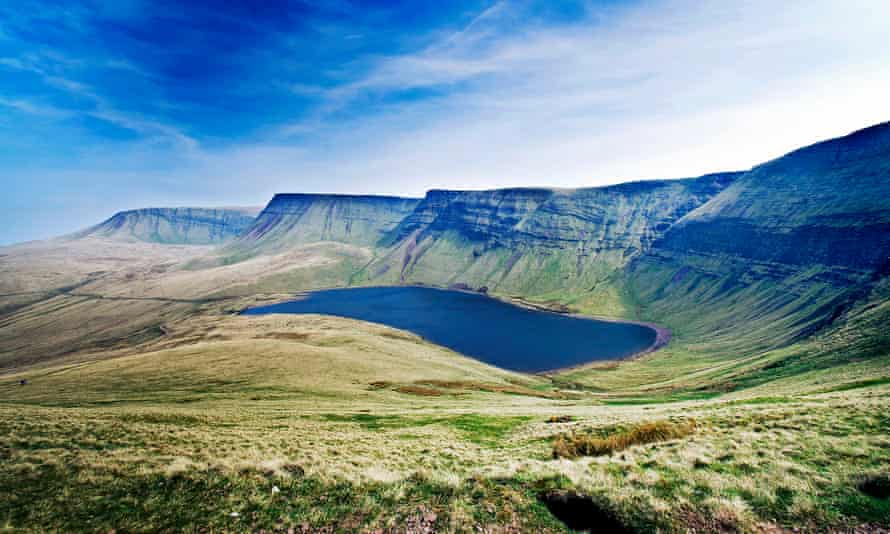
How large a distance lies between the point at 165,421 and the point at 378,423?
717 inches

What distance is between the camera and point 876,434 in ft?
57.6

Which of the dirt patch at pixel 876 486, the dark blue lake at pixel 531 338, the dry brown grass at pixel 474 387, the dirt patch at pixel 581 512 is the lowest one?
the dark blue lake at pixel 531 338

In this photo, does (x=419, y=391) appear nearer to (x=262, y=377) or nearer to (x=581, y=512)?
(x=262, y=377)

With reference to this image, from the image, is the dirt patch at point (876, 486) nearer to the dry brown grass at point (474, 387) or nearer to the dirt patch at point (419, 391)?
the dirt patch at point (419, 391)

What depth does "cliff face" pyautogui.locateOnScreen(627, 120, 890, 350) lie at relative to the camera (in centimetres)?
13012

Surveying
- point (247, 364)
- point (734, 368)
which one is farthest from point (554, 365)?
point (247, 364)

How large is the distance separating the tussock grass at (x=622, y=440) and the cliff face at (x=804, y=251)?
112 metres

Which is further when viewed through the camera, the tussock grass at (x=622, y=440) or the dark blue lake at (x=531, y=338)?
the dark blue lake at (x=531, y=338)

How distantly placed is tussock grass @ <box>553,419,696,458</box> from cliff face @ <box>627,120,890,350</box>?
112 metres

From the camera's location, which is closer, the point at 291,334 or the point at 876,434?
the point at 876,434

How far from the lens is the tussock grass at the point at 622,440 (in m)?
20.5

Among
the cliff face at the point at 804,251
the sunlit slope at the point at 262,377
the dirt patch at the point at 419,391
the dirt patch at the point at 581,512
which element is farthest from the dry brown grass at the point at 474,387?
the cliff face at the point at 804,251

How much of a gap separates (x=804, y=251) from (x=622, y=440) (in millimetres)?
201833

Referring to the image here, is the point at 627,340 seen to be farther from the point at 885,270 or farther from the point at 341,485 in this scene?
the point at 341,485
